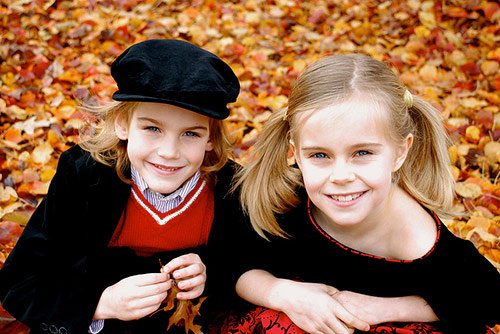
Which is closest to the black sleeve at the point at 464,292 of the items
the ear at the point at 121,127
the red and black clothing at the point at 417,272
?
the red and black clothing at the point at 417,272

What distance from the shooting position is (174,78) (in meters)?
1.60

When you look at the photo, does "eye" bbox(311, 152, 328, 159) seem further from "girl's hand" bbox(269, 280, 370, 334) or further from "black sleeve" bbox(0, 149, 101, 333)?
"black sleeve" bbox(0, 149, 101, 333)

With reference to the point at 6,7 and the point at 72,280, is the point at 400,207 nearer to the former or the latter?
the point at 72,280

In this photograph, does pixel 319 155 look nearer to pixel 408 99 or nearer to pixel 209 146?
pixel 408 99

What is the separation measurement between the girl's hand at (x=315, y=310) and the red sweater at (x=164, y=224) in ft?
1.18

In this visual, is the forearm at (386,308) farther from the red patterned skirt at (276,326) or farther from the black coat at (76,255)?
the black coat at (76,255)

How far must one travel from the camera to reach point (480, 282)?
1.75 meters

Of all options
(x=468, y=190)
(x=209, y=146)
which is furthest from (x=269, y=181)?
(x=468, y=190)

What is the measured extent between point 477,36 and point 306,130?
2.84 metres

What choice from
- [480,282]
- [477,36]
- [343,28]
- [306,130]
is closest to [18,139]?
[306,130]

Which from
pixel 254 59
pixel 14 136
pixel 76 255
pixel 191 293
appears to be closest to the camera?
pixel 191 293

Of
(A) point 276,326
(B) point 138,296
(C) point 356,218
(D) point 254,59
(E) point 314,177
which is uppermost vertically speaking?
(E) point 314,177

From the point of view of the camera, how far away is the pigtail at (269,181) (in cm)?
194

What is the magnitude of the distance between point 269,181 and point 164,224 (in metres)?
0.39
